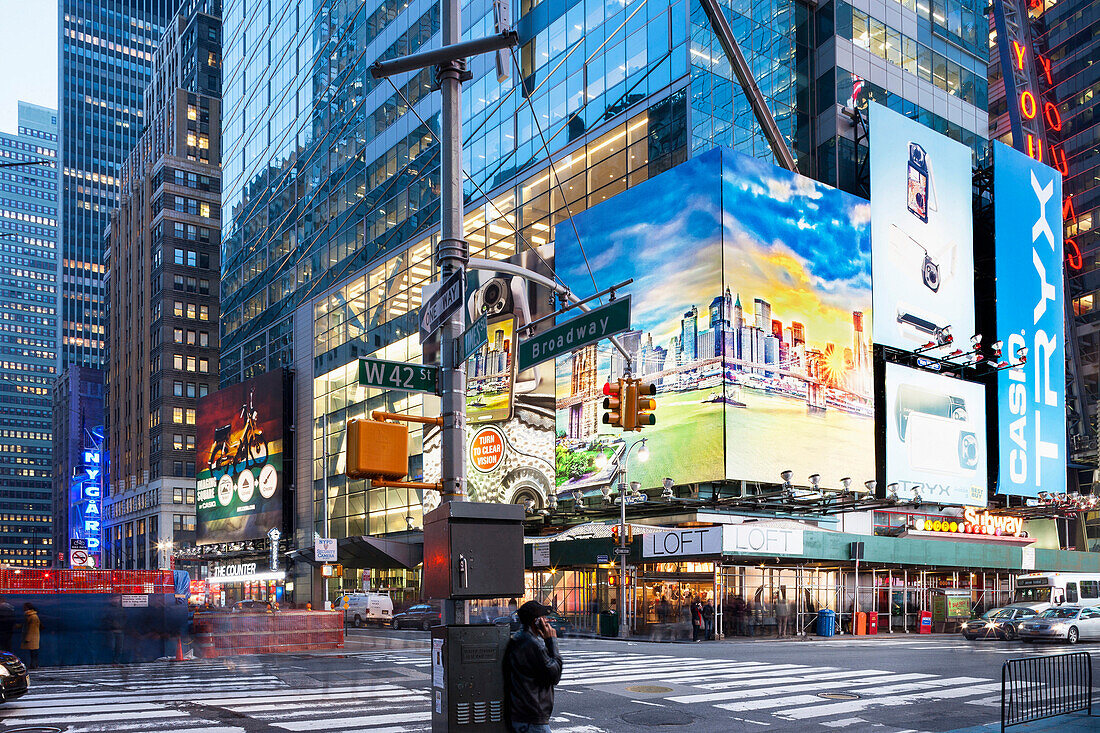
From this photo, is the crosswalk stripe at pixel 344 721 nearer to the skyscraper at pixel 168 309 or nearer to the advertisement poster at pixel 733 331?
the advertisement poster at pixel 733 331

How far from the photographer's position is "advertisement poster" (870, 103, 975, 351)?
4844 centimetres

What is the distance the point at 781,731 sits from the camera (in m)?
13.6

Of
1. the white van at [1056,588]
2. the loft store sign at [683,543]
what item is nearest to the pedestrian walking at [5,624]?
the loft store sign at [683,543]

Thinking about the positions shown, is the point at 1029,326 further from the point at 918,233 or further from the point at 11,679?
the point at 11,679

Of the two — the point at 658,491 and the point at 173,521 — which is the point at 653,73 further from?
the point at 173,521

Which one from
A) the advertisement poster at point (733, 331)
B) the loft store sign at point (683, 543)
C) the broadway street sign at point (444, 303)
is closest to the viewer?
the broadway street sign at point (444, 303)

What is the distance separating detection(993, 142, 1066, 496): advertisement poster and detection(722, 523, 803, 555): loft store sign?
1918cm

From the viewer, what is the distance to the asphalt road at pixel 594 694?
14133 mm

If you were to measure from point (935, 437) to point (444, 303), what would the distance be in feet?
148

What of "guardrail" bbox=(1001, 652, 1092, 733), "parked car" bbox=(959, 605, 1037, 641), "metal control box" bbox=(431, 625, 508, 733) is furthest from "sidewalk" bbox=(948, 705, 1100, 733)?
"parked car" bbox=(959, 605, 1037, 641)

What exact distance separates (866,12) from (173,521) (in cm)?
9296

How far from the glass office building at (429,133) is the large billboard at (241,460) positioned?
7.64 feet

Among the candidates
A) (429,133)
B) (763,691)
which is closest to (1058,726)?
(763,691)

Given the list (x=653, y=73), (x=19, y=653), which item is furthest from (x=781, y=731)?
(x=653, y=73)
